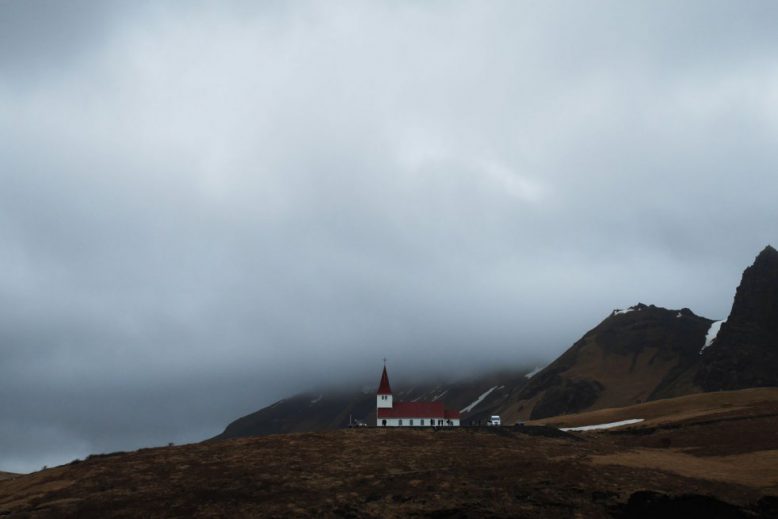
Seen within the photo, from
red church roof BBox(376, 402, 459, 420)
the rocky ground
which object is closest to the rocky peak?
red church roof BBox(376, 402, 459, 420)

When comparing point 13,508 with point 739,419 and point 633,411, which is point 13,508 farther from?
point 633,411

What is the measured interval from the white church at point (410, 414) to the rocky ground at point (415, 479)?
37.8m

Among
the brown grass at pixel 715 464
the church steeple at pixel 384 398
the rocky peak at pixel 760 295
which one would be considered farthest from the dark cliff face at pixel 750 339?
the brown grass at pixel 715 464

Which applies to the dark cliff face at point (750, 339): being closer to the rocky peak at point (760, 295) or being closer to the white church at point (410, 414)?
the rocky peak at point (760, 295)

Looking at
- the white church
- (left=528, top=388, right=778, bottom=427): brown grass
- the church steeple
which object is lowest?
(left=528, top=388, right=778, bottom=427): brown grass

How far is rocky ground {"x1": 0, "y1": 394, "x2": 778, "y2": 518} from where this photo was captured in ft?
125

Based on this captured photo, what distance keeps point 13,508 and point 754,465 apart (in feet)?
160

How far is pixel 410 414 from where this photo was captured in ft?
321

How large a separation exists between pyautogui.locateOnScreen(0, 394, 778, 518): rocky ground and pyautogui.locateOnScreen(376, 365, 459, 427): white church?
37.8 m

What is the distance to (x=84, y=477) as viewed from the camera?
45719 mm

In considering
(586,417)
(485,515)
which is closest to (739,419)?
(586,417)

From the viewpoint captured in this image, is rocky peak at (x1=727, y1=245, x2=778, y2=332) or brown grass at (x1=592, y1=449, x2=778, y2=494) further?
rocky peak at (x1=727, y1=245, x2=778, y2=332)

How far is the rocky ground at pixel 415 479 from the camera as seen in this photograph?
3797 cm

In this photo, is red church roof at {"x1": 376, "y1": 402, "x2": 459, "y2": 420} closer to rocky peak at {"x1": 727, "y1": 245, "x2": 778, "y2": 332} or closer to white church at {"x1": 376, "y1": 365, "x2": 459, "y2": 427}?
white church at {"x1": 376, "y1": 365, "x2": 459, "y2": 427}
